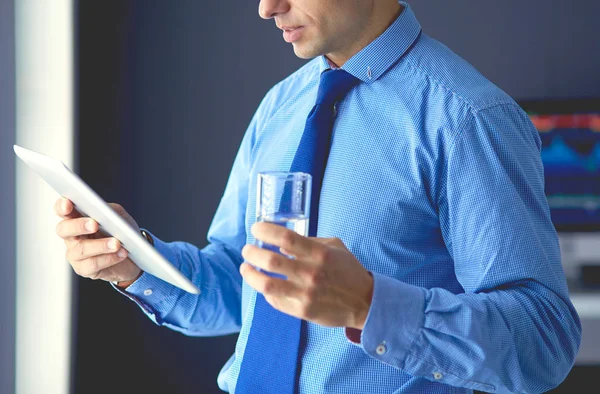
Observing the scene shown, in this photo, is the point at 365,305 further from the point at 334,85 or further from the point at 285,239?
the point at 334,85

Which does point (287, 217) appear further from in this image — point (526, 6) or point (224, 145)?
point (526, 6)

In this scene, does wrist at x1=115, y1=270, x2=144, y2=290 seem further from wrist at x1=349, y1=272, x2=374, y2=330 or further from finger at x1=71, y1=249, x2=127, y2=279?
wrist at x1=349, y1=272, x2=374, y2=330

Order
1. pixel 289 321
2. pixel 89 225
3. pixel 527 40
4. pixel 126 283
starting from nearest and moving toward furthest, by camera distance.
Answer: pixel 89 225 → pixel 289 321 → pixel 126 283 → pixel 527 40

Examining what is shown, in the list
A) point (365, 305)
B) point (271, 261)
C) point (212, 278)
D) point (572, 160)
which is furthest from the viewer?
point (572, 160)

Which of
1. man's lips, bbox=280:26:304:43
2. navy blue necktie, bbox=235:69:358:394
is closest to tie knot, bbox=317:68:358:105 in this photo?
navy blue necktie, bbox=235:69:358:394

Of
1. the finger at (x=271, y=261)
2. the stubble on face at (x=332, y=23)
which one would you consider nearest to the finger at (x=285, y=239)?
the finger at (x=271, y=261)

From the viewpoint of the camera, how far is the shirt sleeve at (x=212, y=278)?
4.70 ft

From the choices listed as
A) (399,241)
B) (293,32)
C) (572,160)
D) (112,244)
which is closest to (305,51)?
(293,32)

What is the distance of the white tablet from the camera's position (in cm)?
97

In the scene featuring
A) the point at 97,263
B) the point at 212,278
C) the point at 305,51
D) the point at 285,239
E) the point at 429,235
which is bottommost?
the point at 212,278

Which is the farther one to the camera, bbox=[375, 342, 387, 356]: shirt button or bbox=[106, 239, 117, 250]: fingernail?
bbox=[106, 239, 117, 250]: fingernail

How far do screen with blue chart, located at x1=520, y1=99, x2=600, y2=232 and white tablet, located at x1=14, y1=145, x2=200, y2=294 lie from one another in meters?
2.50

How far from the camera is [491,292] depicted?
1.10 metres

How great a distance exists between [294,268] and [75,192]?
0.42 meters
